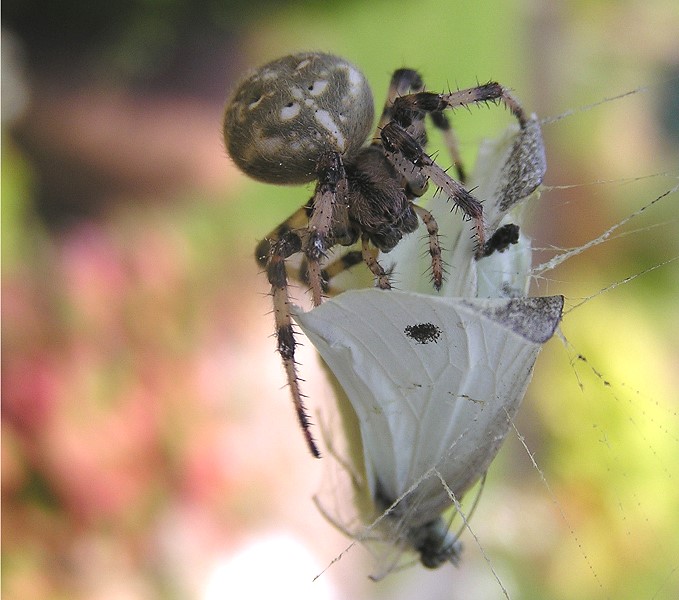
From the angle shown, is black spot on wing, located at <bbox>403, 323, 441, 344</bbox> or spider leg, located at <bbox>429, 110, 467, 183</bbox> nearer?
black spot on wing, located at <bbox>403, 323, 441, 344</bbox>

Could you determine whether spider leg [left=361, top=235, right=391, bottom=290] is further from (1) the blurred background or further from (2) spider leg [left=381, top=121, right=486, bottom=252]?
(1) the blurred background

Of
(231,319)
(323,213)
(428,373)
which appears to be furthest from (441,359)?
(231,319)

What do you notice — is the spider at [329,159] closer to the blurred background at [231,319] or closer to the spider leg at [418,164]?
the spider leg at [418,164]

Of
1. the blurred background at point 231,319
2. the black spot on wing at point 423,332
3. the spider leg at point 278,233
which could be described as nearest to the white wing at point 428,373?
the black spot on wing at point 423,332

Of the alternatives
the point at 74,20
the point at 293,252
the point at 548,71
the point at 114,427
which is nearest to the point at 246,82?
the point at 293,252

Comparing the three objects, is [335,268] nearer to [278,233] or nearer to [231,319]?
[278,233]

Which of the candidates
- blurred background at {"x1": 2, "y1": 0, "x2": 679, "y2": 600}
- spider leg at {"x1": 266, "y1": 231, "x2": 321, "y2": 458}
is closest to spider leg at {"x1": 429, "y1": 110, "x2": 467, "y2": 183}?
spider leg at {"x1": 266, "y1": 231, "x2": 321, "y2": 458}
